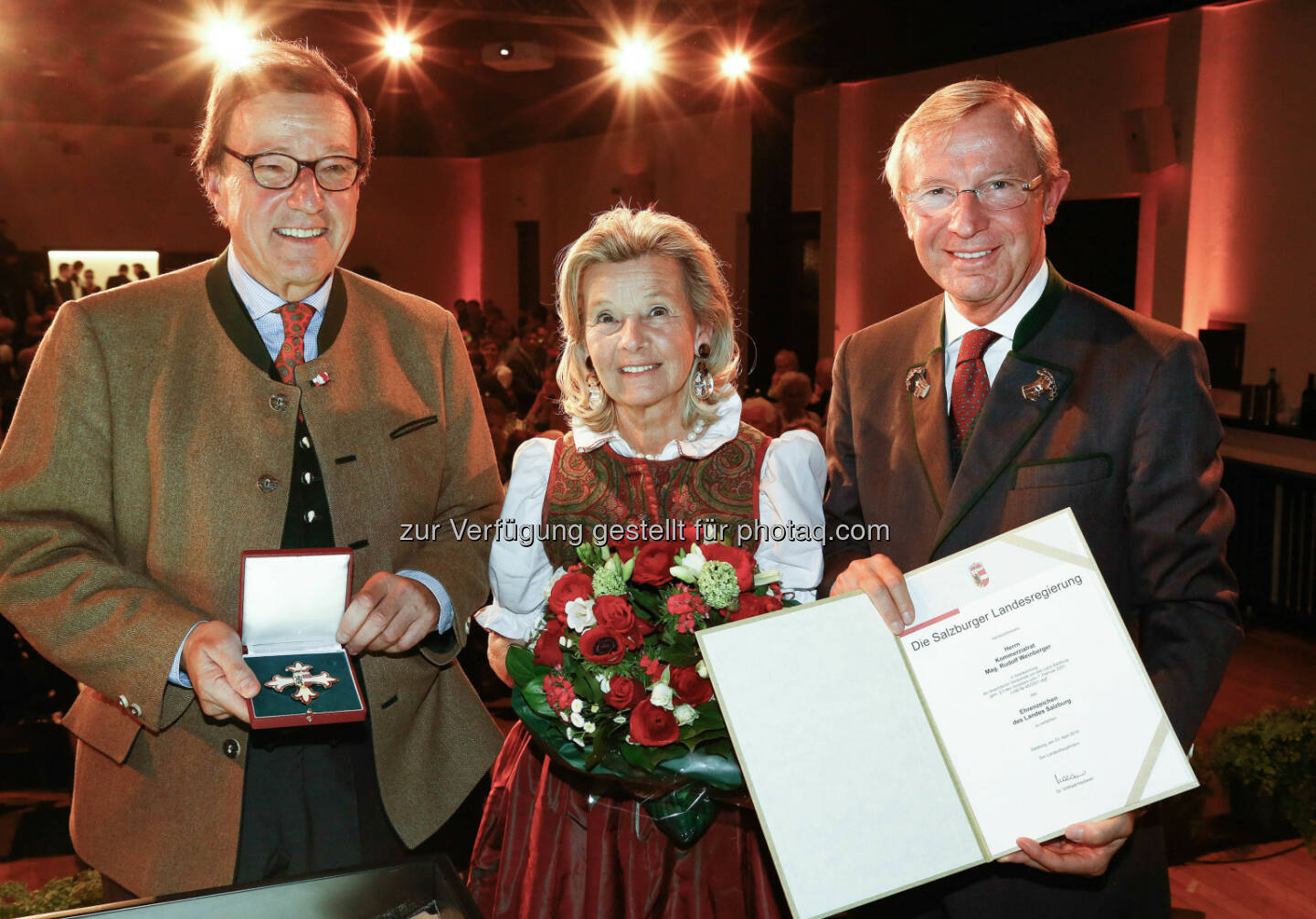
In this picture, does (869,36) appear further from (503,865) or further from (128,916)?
(128,916)

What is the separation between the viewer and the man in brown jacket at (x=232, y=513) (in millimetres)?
1798

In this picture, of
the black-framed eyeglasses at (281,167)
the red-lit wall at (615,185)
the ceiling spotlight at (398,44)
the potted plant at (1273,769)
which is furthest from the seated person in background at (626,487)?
the red-lit wall at (615,185)

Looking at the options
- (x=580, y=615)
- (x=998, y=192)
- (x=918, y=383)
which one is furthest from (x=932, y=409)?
(x=580, y=615)

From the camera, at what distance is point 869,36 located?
8078 mm

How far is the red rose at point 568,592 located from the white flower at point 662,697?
8.1 inches

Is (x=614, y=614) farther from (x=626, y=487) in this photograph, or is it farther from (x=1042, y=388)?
(x=1042, y=388)

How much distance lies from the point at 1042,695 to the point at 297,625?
1122 mm

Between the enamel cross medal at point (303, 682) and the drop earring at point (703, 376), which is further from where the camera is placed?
the drop earring at point (703, 376)

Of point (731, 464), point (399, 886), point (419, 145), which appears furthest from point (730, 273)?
point (399, 886)

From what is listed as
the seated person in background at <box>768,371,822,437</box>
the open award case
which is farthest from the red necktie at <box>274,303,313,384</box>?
the seated person in background at <box>768,371,822,437</box>

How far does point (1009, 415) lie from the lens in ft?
5.91

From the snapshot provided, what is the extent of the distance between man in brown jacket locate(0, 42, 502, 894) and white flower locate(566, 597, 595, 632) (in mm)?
315

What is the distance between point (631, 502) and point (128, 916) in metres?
1.16

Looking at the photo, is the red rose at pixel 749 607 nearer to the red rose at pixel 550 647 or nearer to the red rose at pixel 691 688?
the red rose at pixel 691 688
